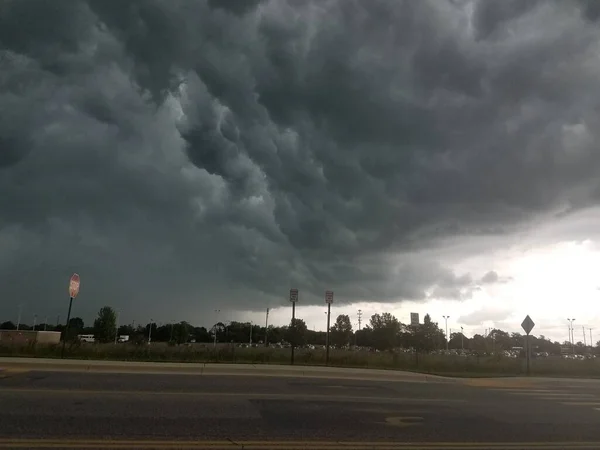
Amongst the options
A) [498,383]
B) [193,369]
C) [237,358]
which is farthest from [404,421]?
[237,358]

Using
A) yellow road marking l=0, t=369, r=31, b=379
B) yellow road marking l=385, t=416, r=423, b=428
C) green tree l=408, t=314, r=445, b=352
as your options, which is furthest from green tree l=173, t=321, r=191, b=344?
yellow road marking l=385, t=416, r=423, b=428

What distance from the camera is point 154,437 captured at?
322 inches

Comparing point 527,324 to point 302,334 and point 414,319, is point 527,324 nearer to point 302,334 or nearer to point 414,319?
point 414,319

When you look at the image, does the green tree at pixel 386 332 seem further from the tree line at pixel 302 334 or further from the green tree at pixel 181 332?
the green tree at pixel 181 332

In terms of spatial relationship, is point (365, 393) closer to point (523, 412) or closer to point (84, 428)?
point (523, 412)

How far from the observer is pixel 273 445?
8062 millimetres

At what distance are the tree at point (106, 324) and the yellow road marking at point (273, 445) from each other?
10690cm

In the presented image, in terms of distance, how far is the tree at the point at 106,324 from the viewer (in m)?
108

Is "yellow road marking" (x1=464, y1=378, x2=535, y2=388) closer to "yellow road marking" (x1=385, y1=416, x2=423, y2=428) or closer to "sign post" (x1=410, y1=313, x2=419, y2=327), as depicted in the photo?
"sign post" (x1=410, y1=313, x2=419, y2=327)

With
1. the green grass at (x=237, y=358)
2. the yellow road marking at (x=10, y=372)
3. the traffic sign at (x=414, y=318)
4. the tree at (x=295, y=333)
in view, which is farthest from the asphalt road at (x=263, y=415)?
the traffic sign at (x=414, y=318)

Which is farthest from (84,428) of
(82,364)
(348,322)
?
(348,322)

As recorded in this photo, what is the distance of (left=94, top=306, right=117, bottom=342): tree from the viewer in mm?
108438

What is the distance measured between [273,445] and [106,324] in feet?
361

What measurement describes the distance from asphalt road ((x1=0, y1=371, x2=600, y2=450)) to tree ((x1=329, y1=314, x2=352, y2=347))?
99.0 meters
